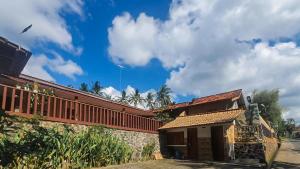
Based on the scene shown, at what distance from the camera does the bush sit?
19.2 meters

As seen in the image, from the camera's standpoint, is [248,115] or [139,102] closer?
[248,115]

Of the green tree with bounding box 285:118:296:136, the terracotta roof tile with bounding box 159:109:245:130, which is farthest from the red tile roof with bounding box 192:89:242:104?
the green tree with bounding box 285:118:296:136

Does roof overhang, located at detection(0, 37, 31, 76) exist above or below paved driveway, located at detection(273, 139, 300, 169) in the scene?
above

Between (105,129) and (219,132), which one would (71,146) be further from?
(219,132)

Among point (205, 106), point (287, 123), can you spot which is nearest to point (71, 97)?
point (205, 106)

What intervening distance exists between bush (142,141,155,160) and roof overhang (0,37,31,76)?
10899mm

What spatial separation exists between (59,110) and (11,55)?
150 inches

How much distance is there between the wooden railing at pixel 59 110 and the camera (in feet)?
35.4

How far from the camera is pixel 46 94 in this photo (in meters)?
12.7

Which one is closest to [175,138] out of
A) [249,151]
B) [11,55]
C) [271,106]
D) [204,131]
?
[204,131]

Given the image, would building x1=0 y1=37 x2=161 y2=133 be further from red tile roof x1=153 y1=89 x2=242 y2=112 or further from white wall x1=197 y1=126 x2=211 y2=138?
red tile roof x1=153 y1=89 x2=242 y2=112

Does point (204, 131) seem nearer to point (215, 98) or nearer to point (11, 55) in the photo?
point (215, 98)

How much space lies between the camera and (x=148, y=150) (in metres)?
19.7

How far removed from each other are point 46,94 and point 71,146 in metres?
2.64
